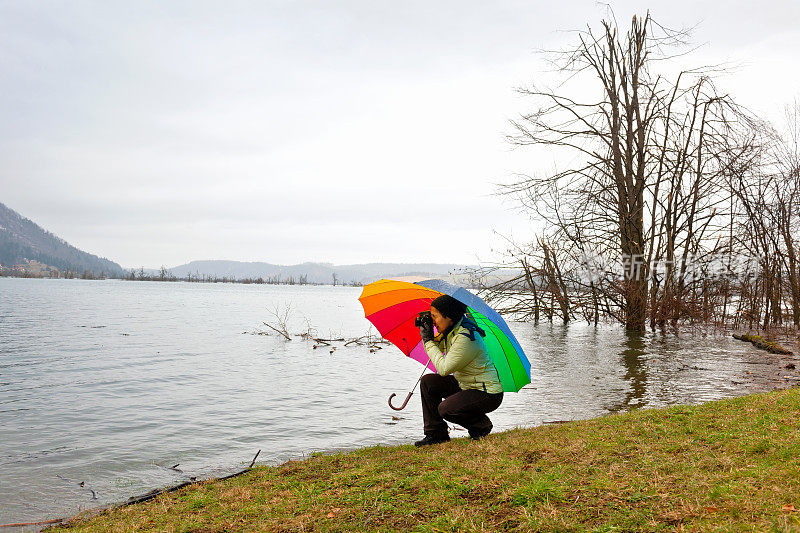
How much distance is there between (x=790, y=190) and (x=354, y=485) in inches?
989

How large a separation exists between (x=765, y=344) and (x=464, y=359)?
1757 cm

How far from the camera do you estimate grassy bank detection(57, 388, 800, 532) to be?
384 cm

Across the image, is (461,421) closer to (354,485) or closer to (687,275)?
(354,485)

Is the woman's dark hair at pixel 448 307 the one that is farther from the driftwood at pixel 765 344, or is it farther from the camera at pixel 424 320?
the driftwood at pixel 765 344

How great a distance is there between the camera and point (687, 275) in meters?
24.3

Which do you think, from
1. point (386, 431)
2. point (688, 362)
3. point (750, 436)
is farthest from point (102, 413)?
point (688, 362)

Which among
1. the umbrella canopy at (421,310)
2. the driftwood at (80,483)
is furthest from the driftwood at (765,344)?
the driftwood at (80,483)

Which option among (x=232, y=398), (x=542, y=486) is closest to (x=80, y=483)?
(x=232, y=398)

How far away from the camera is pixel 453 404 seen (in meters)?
6.56

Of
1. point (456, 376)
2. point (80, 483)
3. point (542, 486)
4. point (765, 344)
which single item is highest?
point (456, 376)

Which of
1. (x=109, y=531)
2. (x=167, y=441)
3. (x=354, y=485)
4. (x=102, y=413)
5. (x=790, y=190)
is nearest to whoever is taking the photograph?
(x=109, y=531)

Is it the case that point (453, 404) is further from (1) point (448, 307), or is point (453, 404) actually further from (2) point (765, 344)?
(2) point (765, 344)

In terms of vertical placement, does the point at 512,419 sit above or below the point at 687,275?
below

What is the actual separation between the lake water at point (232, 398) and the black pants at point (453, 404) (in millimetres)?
2687
